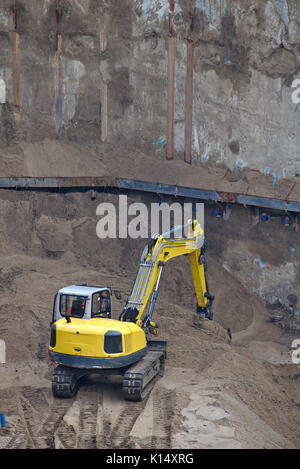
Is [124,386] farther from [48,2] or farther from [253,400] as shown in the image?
[48,2]

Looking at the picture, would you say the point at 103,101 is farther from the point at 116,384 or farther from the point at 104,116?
the point at 116,384

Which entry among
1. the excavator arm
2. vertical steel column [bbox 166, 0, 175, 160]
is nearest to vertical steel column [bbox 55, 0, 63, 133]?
vertical steel column [bbox 166, 0, 175, 160]

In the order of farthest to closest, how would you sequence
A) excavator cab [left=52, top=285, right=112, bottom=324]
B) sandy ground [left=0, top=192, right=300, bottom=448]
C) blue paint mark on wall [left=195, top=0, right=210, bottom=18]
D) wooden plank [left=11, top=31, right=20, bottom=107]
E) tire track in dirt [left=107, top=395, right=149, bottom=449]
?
blue paint mark on wall [left=195, top=0, right=210, bottom=18]
wooden plank [left=11, top=31, right=20, bottom=107]
excavator cab [left=52, top=285, right=112, bottom=324]
sandy ground [left=0, top=192, right=300, bottom=448]
tire track in dirt [left=107, top=395, right=149, bottom=449]

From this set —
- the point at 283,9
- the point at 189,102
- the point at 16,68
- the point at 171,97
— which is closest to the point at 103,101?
the point at 171,97

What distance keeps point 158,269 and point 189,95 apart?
42.8 ft

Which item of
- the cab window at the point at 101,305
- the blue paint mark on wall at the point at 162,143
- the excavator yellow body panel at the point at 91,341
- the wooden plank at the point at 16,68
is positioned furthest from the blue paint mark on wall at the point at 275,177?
the excavator yellow body panel at the point at 91,341

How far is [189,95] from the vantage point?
86.2 feet

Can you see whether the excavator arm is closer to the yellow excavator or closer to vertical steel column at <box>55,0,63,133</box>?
the yellow excavator

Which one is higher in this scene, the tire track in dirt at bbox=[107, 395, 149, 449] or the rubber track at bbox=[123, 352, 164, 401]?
the rubber track at bbox=[123, 352, 164, 401]

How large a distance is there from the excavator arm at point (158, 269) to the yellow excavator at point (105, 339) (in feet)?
0.07

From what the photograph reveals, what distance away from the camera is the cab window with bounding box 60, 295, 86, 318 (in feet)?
44.5

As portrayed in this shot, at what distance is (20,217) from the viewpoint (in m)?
22.2

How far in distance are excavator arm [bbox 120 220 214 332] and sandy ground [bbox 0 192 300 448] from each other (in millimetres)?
1467
